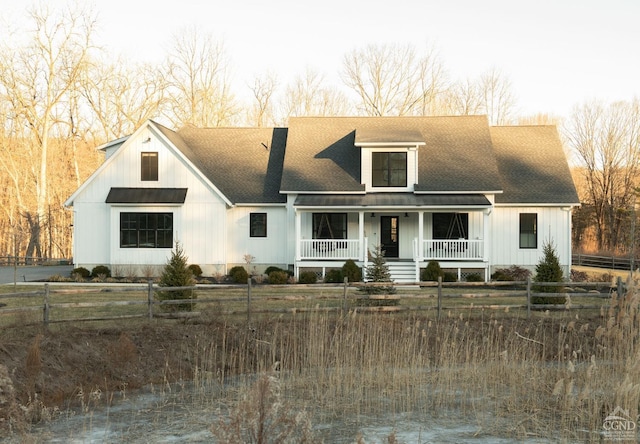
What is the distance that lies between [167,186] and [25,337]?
16.1 metres

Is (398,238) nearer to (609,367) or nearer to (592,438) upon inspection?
(609,367)

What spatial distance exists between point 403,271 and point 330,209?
3872mm

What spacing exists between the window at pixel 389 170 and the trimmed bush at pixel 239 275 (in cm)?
677

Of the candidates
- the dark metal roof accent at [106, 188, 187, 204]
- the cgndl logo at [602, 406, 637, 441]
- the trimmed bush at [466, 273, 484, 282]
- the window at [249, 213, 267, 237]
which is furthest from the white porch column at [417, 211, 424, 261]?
the cgndl logo at [602, 406, 637, 441]

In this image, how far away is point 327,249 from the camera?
27297mm

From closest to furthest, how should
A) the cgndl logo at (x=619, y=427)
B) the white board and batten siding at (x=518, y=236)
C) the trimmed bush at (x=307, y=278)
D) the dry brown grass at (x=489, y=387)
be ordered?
the cgndl logo at (x=619, y=427), the dry brown grass at (x=489, y=387), the trimmed bush at (x=307, y=278), the white board and batten siding at (x=518, y=236)

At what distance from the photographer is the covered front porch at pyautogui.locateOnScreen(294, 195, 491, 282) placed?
26547 mm

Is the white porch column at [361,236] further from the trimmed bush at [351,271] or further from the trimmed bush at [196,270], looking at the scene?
the trimmed bush at [196,270]

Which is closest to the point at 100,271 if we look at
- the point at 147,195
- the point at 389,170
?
the point at 147,195

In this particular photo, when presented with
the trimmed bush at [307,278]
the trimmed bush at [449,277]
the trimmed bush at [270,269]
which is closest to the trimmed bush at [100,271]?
the trimmed bush at [270,269]

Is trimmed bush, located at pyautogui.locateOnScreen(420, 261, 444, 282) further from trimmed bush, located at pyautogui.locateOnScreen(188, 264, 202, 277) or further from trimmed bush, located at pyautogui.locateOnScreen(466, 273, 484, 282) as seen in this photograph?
trimmed bush, located at pyautogui.locateOnScreen(188, 264, 202, 277)

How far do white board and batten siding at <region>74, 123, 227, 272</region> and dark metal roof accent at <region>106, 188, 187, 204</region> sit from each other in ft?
0.92

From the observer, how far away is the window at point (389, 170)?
93.9ft

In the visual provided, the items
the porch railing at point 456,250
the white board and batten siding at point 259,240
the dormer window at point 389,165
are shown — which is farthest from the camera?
the white board and batten siding at point 259,240
